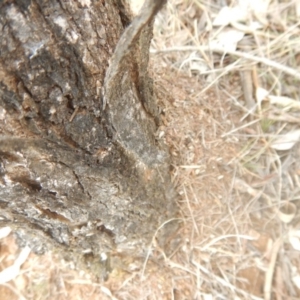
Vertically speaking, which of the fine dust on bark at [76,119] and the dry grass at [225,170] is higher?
the fine dust on bark at [76,119]

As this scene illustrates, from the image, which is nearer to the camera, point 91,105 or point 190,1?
point 91,105

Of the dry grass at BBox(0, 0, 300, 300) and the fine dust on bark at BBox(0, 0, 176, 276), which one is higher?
the fine dust on bark at BBox(0, 0, 176, 276)

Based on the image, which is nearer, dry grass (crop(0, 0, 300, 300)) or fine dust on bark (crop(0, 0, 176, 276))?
fine dust on bark (crop(0, 0, 176, 276))

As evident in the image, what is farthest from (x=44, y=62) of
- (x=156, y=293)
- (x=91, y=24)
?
(x=156, y=293)

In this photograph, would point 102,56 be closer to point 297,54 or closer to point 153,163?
point 153,163
